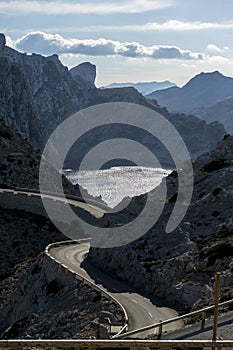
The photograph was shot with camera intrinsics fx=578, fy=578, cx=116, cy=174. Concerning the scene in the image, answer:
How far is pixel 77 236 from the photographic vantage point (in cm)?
6144

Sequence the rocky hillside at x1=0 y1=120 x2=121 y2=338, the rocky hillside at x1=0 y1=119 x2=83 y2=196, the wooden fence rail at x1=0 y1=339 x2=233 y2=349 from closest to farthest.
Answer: the wooden fence rail at x1=0 y1=339 x2=233 y2=349 < the rocky hillside at x1=0 y1=120 x2=121 y2=338 < the rocky hillside at x1=0 y1=119 x2=83 y2=196

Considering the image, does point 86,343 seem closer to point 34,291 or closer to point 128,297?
point 128,297

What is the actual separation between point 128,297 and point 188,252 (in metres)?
4.04

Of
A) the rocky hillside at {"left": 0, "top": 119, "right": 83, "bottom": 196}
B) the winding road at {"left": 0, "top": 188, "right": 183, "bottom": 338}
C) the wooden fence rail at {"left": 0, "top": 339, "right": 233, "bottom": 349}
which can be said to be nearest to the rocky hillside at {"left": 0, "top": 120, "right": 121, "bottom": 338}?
the rocky hillside at {"left": 0, "top": 119, "right": 83, "bottom": 196}

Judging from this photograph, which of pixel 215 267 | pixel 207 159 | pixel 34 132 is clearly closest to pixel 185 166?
pixel 207 159

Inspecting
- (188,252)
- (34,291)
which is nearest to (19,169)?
(34,291)

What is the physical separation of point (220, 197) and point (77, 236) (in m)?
28.8

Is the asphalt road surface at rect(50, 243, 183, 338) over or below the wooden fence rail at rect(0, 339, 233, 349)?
below

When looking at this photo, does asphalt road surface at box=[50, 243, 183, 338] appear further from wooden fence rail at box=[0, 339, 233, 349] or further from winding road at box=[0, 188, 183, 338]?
wooden fence rail at box=[0, 339, 233, 349]

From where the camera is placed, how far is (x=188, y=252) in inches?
1232

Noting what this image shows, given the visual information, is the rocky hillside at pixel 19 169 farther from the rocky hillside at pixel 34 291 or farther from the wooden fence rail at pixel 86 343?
the wooden fence rail at pixel 86 343

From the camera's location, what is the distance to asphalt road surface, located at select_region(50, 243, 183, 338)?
2659cm

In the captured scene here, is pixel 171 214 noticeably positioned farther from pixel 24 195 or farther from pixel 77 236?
pixel 24 195

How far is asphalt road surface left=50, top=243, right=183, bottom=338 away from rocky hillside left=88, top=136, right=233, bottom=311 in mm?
549
